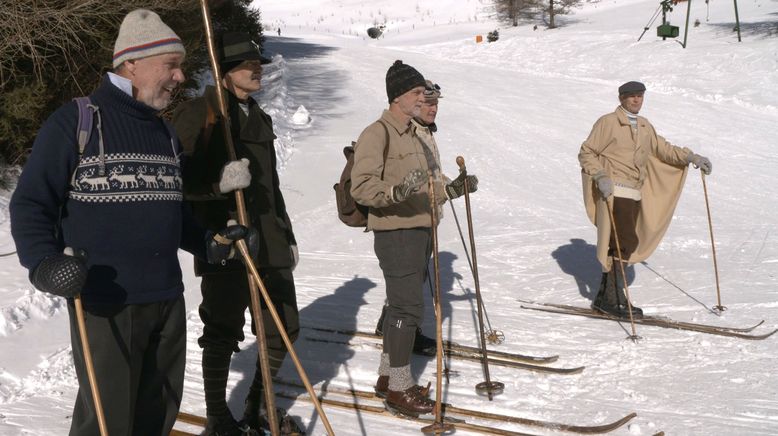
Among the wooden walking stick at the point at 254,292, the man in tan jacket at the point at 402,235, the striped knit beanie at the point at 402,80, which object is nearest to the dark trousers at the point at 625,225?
the man in tan jacket at the point at 402,235

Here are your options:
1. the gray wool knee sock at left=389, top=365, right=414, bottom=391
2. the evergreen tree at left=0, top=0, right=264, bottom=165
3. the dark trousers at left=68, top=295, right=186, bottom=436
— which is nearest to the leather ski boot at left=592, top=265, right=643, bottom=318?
the gray wool knee sock at left=389, top=365, right=414, bottom=391

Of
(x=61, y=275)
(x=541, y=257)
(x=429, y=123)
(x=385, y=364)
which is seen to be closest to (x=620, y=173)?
(x=541, y=257)

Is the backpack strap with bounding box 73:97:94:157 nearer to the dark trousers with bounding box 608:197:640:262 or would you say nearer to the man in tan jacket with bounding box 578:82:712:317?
the man in tan jacket with bounding box 578:82:712:317

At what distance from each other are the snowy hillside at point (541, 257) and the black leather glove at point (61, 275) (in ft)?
6.82

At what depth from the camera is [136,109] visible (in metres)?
2.90

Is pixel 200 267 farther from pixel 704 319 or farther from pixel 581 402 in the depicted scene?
pixel 704 319

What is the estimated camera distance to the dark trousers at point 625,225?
277 inches

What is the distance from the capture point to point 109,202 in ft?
9.13

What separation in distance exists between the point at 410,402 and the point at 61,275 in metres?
2.48

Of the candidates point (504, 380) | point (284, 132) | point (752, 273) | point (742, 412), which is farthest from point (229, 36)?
point (284, 132)

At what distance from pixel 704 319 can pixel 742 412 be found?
208 centimetres

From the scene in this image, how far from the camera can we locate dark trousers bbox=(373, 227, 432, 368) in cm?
464

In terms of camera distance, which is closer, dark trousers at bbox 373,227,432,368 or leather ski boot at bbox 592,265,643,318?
dark trousers at bbox 373,227,432,368

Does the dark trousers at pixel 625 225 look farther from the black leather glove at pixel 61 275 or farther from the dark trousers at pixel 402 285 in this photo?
the black leather glove at pixel 61 275
